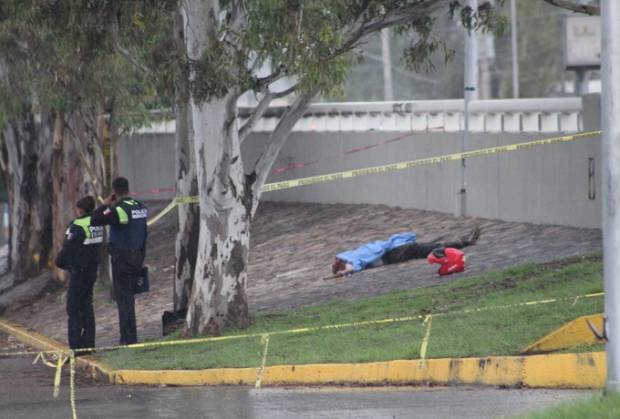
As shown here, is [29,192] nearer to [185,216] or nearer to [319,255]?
[319,255]

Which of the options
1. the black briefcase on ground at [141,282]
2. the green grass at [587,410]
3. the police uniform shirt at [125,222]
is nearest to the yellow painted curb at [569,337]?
the green grass at [587,410]

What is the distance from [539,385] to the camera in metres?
11.3

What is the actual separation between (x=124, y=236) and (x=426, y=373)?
15.5ft

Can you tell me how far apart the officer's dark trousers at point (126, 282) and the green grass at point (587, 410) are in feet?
24.1

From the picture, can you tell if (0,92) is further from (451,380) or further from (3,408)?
(451,380)

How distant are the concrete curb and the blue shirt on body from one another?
205 inches

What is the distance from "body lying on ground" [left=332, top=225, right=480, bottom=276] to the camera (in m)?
18.6

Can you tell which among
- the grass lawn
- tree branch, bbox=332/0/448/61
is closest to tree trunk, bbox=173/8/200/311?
the grass lawn

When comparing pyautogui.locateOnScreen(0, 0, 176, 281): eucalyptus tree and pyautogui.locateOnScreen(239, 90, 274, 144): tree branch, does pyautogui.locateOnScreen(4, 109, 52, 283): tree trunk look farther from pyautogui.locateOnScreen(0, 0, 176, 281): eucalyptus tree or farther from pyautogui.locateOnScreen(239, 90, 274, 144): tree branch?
pyautogui.locateOnScreen(239, 90, 274, 144): tree branch

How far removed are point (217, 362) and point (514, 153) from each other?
7.64 metres

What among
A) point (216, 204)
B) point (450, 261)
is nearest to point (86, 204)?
point (216, 204)

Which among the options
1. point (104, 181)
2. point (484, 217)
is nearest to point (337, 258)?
point (484, 217)

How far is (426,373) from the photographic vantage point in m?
12.0

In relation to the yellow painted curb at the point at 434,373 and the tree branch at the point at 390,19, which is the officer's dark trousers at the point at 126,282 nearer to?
the yellow painted curb at the point at 434,373
